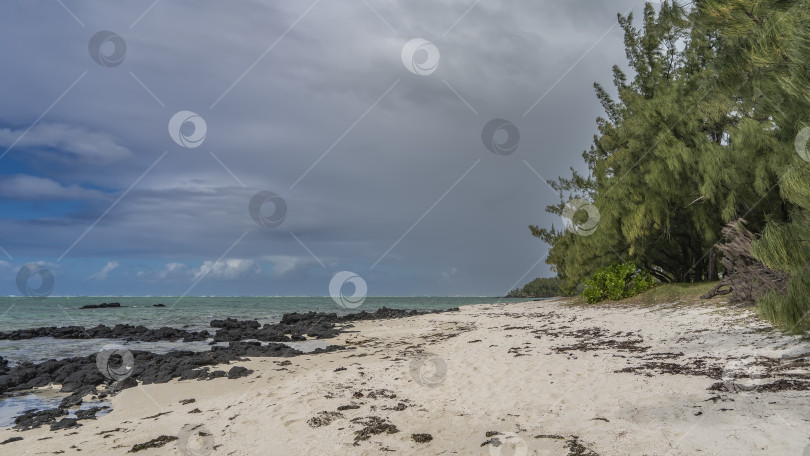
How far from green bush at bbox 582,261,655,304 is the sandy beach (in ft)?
40.6

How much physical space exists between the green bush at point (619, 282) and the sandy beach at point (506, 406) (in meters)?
12.4

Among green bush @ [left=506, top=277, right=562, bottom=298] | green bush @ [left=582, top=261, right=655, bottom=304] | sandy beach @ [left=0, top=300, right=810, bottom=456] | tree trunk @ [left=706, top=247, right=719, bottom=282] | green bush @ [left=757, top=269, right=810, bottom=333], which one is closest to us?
green bush @ [left=757, top=269, right=810, bottom=333]

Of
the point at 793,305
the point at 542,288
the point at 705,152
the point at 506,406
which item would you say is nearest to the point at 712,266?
the point at 705,152

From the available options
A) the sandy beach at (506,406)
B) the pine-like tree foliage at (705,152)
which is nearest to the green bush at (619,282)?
the pine-like tree foliage at (705,152)

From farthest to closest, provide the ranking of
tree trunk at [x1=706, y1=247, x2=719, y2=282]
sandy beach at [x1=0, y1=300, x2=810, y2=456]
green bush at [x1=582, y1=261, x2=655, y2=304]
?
1. green bush at [x1=582, y1=261, x2=655, y2=304]
2. tree trunk at [x1=706, y1=247, x2=719, y2=282]
3. sandy beach at [x1=0, y1=300, x2=810, y2=456]

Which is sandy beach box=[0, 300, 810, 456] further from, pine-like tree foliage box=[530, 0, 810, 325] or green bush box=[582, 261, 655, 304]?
green bush box=[582, 261, 655, 304]

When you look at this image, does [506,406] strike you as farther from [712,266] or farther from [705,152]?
[712,266]

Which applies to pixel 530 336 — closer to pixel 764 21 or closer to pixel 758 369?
pixel 758 369

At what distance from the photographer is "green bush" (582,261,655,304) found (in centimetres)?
2425

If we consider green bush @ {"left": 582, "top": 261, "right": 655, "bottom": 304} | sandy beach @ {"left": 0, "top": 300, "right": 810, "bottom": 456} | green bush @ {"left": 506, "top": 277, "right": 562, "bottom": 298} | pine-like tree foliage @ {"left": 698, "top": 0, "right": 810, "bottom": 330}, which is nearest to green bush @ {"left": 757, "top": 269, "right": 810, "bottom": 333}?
pine-like tree foliage @ {"left": 698, "top": 0, "right": 810, "bottom": 330}

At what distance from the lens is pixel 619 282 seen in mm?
24359

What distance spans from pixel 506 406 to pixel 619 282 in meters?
19.6

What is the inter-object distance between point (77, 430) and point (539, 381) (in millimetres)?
8096

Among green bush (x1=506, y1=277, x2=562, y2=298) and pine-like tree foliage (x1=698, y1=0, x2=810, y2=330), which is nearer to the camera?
pine-like tree foliage (x1=698, y1=0, x2=810, y2=330)
